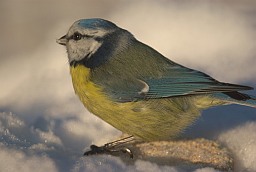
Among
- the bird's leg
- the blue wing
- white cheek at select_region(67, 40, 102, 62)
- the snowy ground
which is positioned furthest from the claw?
white cheek at select_region(67, 40, 102, 62)

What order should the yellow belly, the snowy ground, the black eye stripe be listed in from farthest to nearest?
the black eye stripe
the snowy ground
the yellow belly

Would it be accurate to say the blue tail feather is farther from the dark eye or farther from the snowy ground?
the dark eye

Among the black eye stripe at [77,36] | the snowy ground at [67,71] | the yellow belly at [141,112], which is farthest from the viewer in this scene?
the black eye stripe at [77,36]

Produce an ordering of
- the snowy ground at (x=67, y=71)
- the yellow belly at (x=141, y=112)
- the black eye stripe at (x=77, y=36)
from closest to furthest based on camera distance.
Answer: the yellow belly at (x=141, y=112) → the snowy ground at (x=67, y=71) → the black eye stripe at (x=77, y=36)

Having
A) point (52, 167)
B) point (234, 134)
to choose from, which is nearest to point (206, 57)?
point (234, 134)

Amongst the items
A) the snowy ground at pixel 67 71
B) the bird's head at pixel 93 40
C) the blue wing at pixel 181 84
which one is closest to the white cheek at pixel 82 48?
the bird's head at pixel 93 40

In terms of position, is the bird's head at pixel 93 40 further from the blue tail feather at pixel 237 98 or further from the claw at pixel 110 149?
the blue tail feather at pixel 237 98

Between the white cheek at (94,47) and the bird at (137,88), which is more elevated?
the white cheek at (94,47)
